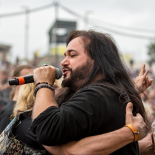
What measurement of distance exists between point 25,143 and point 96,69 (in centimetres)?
82

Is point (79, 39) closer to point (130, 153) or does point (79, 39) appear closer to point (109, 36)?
point (109, 36)

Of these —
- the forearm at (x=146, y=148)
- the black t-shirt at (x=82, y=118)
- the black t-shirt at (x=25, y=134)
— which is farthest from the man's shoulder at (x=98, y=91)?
the forearm at (x=146, y=148)

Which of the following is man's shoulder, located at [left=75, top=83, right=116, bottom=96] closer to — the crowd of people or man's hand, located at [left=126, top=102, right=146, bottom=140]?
the crowd of people

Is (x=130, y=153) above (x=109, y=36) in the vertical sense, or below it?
below

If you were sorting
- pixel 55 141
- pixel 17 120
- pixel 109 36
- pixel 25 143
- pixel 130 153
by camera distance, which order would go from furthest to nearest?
pixel 109 36 → pixel 17 120 → pixel 25 143 → pixel 130 153 → pixel 55 141

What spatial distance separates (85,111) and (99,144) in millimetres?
241

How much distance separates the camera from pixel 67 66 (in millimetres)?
2023

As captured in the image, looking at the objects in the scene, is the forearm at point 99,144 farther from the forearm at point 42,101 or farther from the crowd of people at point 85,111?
the forearm at point 42,101

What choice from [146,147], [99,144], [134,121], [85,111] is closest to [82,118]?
[85,111]

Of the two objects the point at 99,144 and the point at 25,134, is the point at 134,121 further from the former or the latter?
the point at 25,134

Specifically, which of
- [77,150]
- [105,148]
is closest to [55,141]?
[77,150]

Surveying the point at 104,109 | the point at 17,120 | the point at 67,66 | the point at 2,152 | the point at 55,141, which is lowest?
the point at 2,152

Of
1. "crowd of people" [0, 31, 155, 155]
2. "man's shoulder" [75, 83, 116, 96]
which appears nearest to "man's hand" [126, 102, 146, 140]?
"crowd of people" [0, 31, 155, 155]

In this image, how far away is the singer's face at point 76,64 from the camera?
192 cm
